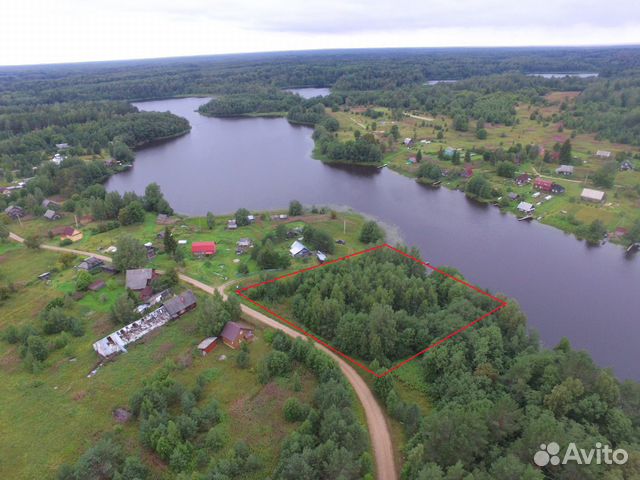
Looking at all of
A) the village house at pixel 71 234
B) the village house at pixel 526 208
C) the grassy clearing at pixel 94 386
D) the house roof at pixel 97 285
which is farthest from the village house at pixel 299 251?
the village house at pixel 526 208

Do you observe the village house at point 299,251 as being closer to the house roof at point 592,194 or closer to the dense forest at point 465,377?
the dense forest at point 465,377

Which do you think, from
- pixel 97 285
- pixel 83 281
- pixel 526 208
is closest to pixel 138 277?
pixel 97 285

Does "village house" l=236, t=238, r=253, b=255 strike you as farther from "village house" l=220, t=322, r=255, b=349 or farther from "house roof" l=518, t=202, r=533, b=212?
"house roof" l=518, t=202, r=533, b=212

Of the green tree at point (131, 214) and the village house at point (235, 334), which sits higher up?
the green tree at point (131, 214)

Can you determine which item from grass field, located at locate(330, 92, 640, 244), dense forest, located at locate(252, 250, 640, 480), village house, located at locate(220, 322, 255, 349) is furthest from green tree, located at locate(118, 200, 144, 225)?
grass field, located at locate(330, 92, 640, 244)

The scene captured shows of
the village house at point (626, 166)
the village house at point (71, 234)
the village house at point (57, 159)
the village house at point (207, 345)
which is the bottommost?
the village house at point (207, 345)

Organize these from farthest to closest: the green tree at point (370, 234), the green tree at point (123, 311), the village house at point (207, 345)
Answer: the green tree at point (370, 234), the green tree at point (123, 311), the village house at point (207, 345)

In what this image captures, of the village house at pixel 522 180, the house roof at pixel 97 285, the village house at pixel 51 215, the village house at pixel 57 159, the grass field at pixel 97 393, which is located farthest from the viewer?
the village house at pixel 57 159

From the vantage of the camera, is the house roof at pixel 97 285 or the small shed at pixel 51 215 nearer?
the house roof at pixel 97 285

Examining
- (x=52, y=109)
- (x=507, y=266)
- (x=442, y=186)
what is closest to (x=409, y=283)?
(x=507, y=266)
